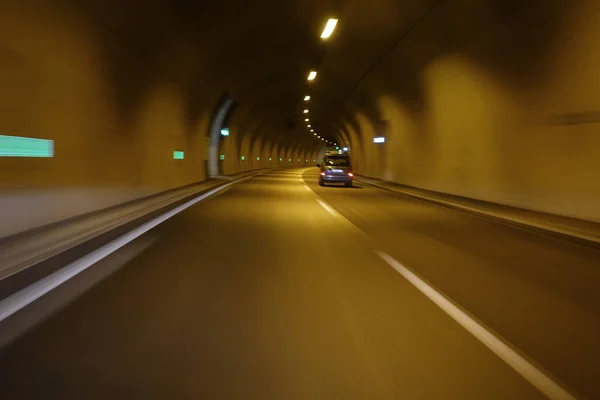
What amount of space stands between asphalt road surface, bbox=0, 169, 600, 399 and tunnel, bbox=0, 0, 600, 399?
0.12ft

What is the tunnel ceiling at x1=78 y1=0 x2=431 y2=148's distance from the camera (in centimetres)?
1703

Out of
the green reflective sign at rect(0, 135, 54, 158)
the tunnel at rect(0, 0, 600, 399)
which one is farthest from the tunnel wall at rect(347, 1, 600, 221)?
the green reflective sign at rect(0, 135, 54, 158)

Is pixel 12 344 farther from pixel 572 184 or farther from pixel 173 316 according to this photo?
pixel 572 184

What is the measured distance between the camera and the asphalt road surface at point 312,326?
5086 mm

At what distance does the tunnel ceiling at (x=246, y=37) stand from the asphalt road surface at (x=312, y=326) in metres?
6.36

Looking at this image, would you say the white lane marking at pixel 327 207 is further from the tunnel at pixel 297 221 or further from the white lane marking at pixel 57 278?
the white lane marking at pixel 57 278

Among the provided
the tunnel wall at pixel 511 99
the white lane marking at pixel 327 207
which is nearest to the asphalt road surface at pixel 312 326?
the tunnel wall at pixel 511 99

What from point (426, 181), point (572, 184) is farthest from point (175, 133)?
point (572, 184)

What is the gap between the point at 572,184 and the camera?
16172mm

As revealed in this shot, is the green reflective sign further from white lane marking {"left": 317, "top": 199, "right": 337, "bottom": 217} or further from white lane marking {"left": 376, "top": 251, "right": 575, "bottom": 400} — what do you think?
white lane marking {"left": 317, "top": 199, "right": 337, "bottom": 217}

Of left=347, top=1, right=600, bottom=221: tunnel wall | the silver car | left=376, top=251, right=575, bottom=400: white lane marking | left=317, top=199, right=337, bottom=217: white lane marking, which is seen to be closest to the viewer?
left=376, top=251, right=575, bottom=400: white lane marking

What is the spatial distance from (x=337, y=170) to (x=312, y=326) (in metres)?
31.8

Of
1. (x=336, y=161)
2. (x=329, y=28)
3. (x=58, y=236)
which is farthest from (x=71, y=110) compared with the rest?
(x=336, y=161)

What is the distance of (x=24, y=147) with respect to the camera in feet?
39.3
